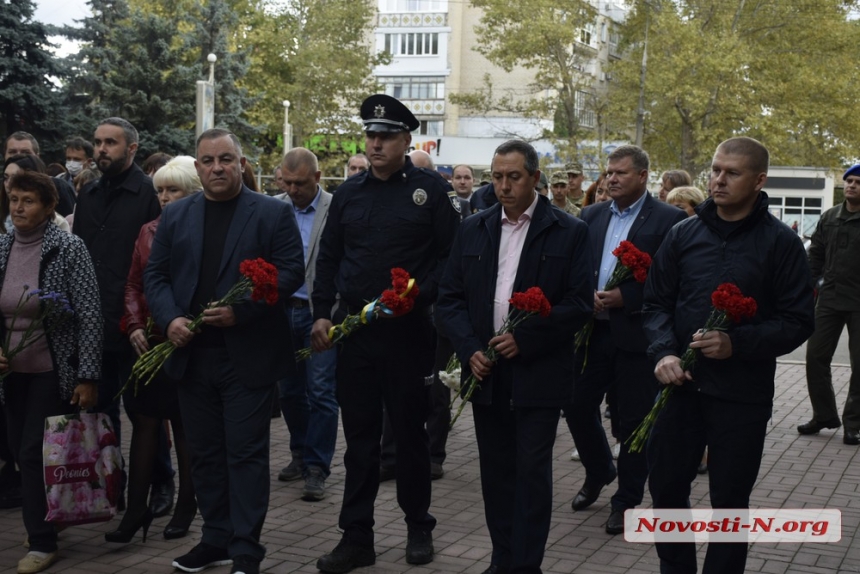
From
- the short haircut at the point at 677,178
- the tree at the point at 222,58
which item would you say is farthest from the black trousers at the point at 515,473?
the tree at the point at 222,58

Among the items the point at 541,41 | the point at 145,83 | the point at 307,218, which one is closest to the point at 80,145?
the point at 307,218

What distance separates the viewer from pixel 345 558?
600cm

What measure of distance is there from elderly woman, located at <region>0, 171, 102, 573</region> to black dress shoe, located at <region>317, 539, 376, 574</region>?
1462 mm

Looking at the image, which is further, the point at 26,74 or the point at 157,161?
the point at 26,74

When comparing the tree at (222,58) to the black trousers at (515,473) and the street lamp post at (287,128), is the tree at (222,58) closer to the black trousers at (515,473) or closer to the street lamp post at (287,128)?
the street lamp post at (287,128)

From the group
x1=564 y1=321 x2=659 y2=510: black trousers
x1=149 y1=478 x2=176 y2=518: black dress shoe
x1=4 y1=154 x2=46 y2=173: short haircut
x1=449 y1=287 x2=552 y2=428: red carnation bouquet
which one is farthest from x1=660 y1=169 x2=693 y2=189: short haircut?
x1=4 y1=154 x2=46 y2=173: short haircut

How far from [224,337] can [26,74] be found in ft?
66.9

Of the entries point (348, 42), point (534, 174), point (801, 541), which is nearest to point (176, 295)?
point (534, 174)

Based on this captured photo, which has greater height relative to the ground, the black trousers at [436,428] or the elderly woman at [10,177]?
the elderly woman at [10,177]

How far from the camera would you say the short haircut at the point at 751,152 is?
5.07 metres

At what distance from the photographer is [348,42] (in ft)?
170

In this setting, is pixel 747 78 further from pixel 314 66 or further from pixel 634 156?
pixel 634 156

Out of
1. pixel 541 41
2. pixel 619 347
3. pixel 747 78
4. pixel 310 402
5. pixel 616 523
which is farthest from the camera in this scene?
pixel 541 41

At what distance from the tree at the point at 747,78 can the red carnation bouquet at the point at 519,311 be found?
37.8 metres
